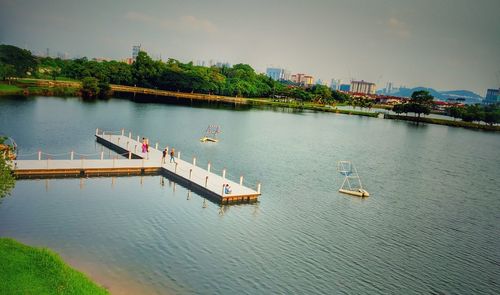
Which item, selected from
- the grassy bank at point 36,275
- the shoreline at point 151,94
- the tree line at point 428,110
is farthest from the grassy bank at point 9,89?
the tree line at point 428,110

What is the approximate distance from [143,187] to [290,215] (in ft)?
44.5

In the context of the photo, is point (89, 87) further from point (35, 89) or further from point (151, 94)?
point (151, 94)

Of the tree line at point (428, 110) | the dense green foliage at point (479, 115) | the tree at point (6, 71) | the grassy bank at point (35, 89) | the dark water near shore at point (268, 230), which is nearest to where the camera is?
the dark water near shore at point (268, 230)

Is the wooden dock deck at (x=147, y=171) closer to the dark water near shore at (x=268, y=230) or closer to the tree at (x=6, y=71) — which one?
the dark water near shore at (x=268, y=230)

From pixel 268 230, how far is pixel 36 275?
653 inches

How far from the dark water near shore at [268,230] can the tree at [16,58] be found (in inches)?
2893

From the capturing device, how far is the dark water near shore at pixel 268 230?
22.9 metres

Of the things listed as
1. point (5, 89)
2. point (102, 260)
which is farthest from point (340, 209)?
point (5, 89)

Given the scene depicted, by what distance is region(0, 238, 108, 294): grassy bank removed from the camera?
1612 centimetres

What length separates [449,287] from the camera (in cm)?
2458

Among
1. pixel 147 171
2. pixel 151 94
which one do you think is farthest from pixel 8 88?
pixel 147 171

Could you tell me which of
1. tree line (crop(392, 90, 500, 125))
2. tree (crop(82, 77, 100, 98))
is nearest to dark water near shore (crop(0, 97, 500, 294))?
tree (crop(82, 77, 100, 98))

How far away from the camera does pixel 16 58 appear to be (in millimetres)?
121562

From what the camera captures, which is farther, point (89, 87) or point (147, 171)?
point (89, 87)
